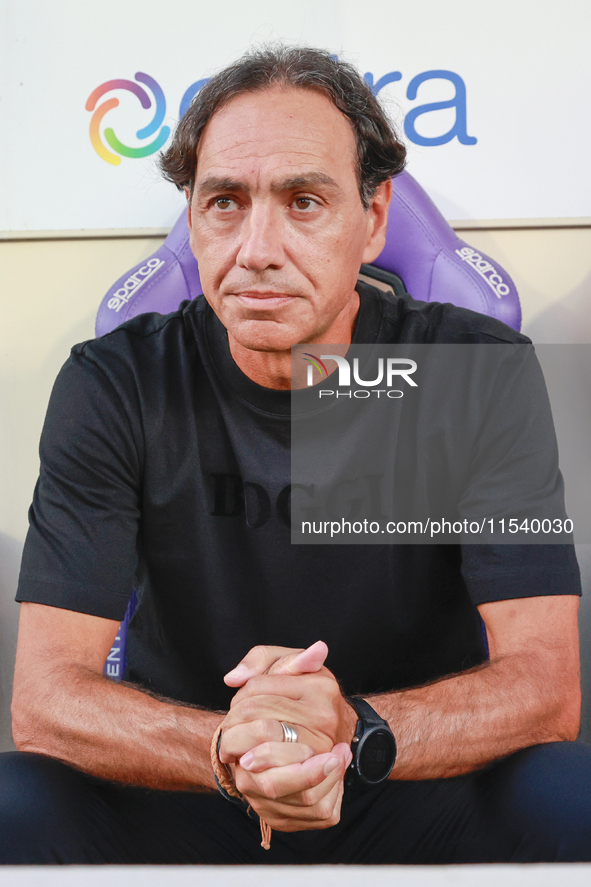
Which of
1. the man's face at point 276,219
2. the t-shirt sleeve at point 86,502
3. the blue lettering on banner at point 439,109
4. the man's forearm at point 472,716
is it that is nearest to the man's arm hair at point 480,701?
the man's forearm at point 472,716

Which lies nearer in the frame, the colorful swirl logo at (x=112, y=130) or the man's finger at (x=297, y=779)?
the man's finger at (x=297, y=779)

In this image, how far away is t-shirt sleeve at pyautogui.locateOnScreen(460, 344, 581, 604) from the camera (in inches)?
34.6

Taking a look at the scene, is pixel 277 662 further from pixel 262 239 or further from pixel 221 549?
pixel 262 239

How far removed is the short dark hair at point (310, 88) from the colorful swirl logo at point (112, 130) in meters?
0.29

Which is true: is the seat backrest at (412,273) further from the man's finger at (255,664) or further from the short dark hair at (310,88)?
the man's finger at (255,664)

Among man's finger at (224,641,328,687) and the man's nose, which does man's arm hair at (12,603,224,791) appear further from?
the man's nose

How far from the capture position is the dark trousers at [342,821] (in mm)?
737

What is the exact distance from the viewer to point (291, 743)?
68 centimetres

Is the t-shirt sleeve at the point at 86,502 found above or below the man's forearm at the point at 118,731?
above

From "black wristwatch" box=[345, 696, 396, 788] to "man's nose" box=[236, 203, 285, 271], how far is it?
0.53m

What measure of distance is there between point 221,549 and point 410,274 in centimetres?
50

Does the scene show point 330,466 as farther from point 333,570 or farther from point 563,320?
point 563,320

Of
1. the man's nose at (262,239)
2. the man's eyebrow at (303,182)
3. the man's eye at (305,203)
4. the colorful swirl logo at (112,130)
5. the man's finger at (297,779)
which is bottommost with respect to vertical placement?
the man's finger at (297,779)

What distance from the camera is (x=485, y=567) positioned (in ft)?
2.96
